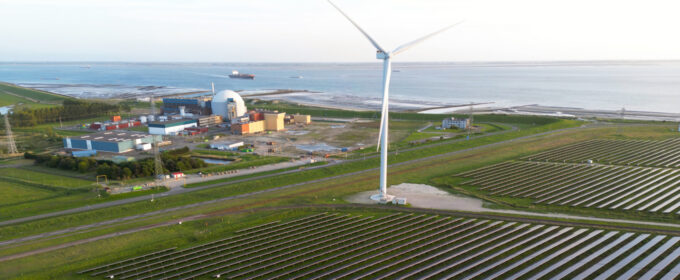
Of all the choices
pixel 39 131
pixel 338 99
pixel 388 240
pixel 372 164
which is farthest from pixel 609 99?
pixel 39 131

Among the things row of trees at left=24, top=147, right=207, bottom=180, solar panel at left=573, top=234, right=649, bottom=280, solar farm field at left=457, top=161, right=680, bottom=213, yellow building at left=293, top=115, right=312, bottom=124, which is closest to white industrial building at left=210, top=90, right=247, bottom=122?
yellow building at left=293, top=115, right=312, bottom=124

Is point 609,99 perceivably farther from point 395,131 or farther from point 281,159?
point 281,159

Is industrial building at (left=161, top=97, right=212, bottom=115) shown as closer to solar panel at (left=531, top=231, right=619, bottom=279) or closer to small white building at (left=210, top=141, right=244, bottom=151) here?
small white building at (left=210, top=141, right=244, bottom=151)

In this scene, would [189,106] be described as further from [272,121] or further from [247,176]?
[247,176]

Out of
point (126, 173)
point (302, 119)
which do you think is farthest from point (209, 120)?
point (126, 173)

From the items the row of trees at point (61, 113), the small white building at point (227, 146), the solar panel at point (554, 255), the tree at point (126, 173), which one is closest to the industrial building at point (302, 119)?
the small white building at point (227, 146)

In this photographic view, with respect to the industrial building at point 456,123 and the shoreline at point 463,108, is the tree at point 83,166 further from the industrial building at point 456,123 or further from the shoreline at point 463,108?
the shoreline at point 463,108
